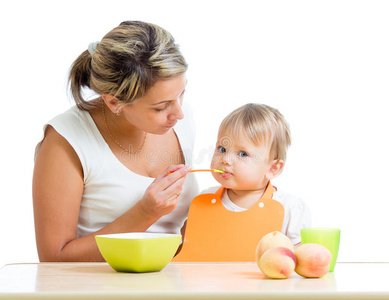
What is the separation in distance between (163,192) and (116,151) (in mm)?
330

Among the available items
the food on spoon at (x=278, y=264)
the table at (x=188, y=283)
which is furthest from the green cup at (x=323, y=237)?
the food on spoon at (x=278, y=264)

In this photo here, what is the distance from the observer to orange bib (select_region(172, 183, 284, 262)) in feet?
6.25

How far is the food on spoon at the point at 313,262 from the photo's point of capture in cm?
121

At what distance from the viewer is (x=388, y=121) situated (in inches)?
113

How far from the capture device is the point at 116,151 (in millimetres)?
2043

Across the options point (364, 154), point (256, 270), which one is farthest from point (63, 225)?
point (364, 154)

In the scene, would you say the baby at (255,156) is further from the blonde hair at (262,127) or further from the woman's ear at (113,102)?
the woman's ear at (113,102)

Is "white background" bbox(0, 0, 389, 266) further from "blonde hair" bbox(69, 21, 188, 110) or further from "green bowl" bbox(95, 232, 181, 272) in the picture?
"green bowl" bbox(95, 232, 181, 272)

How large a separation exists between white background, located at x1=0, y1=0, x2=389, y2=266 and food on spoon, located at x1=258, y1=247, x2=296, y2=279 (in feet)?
4.97

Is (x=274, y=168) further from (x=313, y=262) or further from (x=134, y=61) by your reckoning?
(x=313, y=262)

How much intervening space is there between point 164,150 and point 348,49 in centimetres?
125

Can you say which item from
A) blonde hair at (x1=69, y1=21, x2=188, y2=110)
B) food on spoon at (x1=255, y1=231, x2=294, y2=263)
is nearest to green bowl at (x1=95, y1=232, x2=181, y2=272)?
food on spoon at (x1=255, y1=231, x2=294, y2=263)

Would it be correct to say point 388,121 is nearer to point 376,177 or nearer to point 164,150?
point 376,177

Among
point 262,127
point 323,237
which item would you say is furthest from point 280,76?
point 323,237
